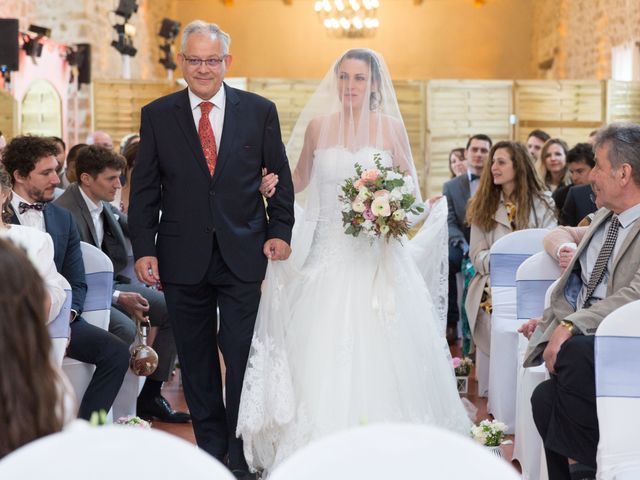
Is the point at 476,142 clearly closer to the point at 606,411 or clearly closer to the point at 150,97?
the point at 606,411

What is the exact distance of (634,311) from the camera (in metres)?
3.14

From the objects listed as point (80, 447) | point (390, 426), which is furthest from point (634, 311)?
point (80, 447)

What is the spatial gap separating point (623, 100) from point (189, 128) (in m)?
10.4

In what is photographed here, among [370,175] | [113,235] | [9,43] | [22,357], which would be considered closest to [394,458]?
[22,357]

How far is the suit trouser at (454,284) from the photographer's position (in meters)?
8.03

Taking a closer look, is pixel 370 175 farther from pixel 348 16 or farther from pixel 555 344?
pixel 348 16

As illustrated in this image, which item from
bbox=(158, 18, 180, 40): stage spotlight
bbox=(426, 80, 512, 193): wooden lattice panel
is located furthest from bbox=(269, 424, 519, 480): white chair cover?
bbox=(158, 18, 180, 40): stage spotlight

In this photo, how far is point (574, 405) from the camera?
11.5 feet

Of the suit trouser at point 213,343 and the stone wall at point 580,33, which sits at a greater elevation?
the stone wall at point 580,33

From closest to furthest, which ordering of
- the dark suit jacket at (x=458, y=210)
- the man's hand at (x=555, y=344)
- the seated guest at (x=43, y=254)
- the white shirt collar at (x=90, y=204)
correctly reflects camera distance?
1. the man's hand at (x=555, y=344)
2. the seated guest at (x=43, y=254)
3. the white shirt collar at (x=90, y=204)
4. the dark suit jacket at (x=458, y=210)

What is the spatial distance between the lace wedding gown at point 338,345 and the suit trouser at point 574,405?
3.86 ft

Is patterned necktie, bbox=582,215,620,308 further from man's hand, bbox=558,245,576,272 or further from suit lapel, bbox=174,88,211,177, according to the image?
suit lapel, bbox=174,88,211,177

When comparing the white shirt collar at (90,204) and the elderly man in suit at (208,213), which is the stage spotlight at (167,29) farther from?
the elderly man in suit at (208,213)

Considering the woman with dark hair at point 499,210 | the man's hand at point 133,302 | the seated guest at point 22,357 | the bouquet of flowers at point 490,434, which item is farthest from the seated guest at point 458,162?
the seated guest at point 22,357
